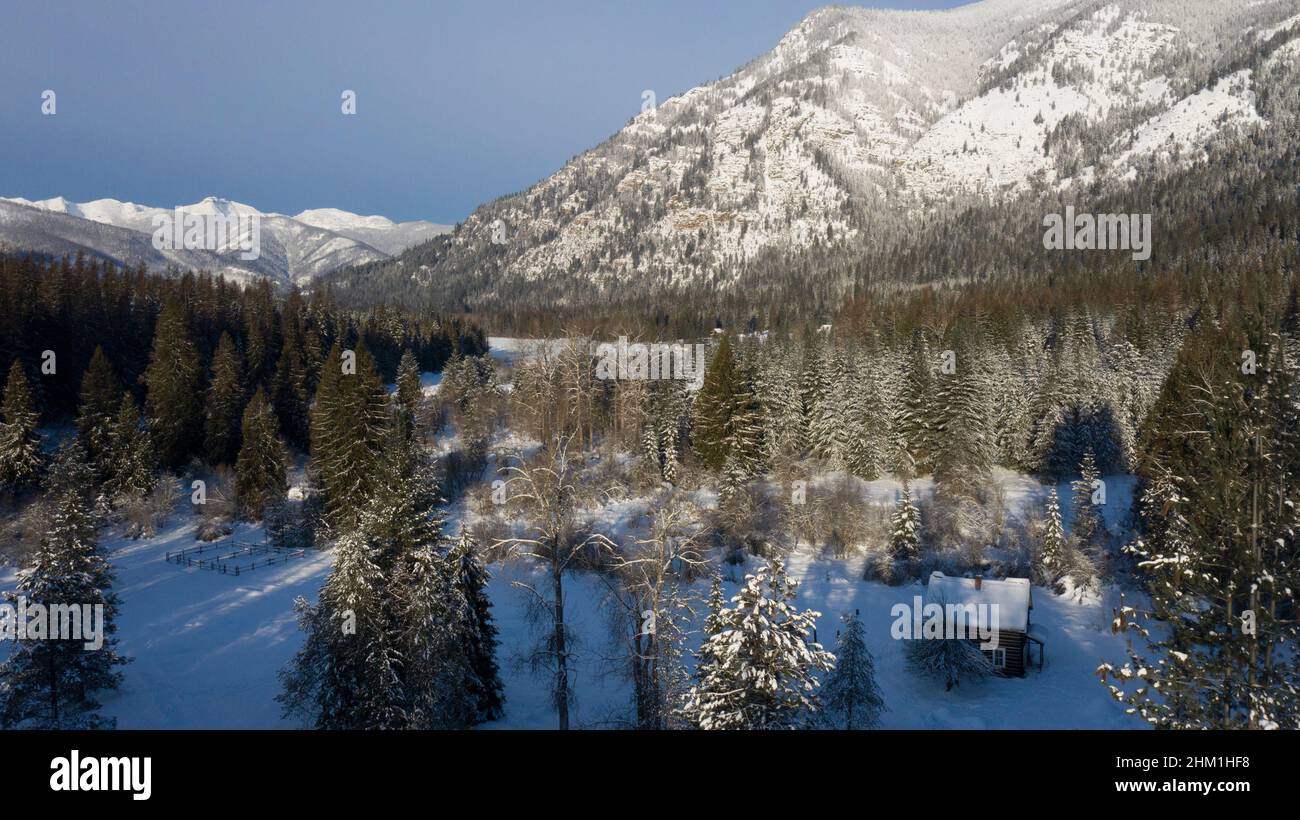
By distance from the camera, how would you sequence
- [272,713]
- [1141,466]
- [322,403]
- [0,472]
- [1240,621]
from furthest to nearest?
[322,403], [0,472], [1141,466], [272,713], [1240,621]

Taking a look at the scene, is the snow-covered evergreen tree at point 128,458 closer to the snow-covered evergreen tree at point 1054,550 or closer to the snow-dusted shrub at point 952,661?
the snow-dusted shrub at point 952,661

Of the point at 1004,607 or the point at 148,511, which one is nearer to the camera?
the point at 1004,607

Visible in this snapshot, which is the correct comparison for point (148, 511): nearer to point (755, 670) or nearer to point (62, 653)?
point (62, 653)

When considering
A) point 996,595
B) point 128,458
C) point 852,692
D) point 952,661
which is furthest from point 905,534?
point 128,458

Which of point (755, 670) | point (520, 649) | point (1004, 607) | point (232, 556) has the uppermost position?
point (755, 670)

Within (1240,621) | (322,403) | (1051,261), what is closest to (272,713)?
(1240,621)

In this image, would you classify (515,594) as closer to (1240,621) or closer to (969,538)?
(969,538)

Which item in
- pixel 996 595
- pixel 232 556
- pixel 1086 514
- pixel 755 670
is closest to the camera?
pixel 755 670
